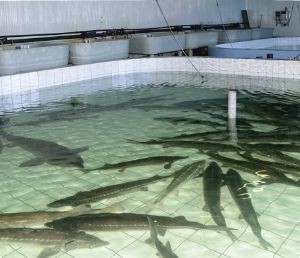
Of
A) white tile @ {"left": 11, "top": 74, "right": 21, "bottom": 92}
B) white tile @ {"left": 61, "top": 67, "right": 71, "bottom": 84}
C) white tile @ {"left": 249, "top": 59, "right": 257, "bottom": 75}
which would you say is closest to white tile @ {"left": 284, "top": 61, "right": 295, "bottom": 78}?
white tile @ {"left": 249, "top": 59, "right": 257, "bottom": 75}

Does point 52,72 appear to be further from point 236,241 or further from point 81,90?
point 236,241

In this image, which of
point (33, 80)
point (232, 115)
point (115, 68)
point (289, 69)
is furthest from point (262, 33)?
point (232, 115)

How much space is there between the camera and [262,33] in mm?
15273

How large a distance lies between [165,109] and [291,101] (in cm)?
221

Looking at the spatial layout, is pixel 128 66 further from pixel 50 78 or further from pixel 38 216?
pixel 38 216

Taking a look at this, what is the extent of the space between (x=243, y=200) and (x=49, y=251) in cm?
153

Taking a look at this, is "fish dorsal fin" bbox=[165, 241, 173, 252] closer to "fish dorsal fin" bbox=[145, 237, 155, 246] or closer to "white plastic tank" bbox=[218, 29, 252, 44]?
"fish dorsal fin" bbox=[145, 237, 155, 246]

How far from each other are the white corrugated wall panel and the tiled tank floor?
345 cm

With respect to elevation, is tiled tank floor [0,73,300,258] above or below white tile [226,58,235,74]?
below

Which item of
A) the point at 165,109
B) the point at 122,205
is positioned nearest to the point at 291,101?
the point at 165,109

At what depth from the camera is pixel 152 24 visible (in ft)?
42.5

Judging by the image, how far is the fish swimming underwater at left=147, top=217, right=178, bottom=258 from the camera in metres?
2.37

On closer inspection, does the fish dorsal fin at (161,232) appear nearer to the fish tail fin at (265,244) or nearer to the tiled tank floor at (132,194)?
the tiled tank floor at (132,194)

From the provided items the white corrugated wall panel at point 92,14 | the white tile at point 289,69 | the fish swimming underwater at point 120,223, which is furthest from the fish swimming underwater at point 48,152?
the white tile at point 289,69
